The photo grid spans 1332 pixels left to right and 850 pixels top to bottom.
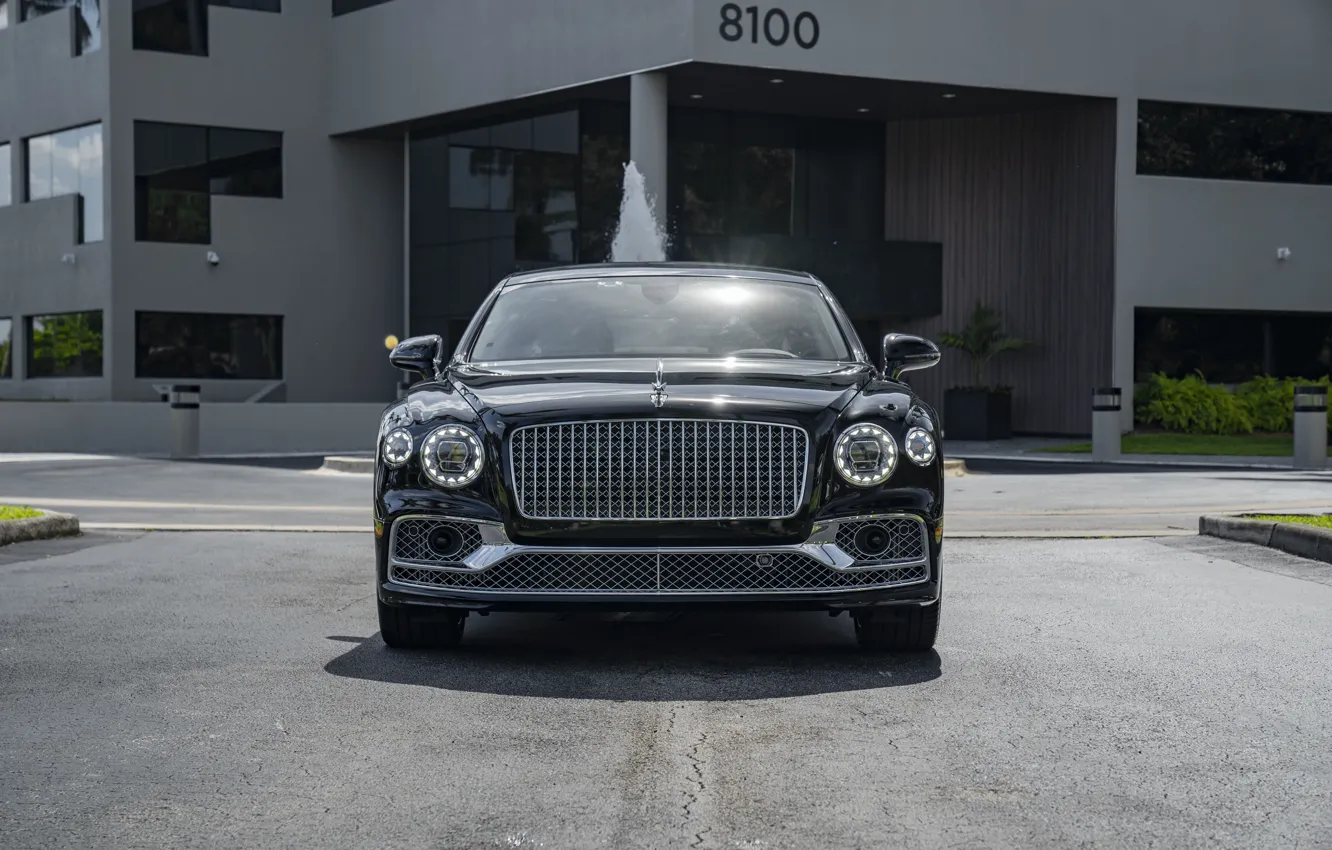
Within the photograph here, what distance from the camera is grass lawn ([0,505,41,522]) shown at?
11.7 meters

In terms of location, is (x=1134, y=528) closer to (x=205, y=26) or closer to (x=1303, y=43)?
(x=1303, y=43)

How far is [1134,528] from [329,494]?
7777mm

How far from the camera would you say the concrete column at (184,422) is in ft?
80.9

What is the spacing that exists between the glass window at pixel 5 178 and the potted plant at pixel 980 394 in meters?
19.7

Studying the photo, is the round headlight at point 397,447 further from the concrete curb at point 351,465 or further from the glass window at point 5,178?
the glass window at point 5,178

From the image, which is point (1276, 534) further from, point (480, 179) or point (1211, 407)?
point (480, 179)

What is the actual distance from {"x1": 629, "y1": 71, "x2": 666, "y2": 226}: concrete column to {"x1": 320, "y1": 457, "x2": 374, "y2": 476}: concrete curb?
9284 millimetres

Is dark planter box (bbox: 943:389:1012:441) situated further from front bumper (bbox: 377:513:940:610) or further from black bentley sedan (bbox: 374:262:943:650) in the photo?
front bumper (bbox: 377:513:940:610)

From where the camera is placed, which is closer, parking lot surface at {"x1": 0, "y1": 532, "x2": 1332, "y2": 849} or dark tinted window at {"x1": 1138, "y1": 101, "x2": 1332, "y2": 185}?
parking lot surface at {"x1": 0, "y1": 532, "x2": 1332, "y2": 849}

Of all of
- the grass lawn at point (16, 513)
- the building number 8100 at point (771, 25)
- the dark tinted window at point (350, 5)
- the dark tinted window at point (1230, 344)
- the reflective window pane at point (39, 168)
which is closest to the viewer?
the grass lawn at point (16, 513)

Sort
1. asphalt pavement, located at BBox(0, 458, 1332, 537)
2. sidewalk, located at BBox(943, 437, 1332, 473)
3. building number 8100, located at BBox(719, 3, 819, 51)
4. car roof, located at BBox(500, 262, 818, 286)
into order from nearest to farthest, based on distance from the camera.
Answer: car roof, located at BBox(500, 262, 818, 286), asphalt pavement, located at BBox(0, 458, 1332, 537), sidewalk, located at BBox(943, 437, 1332, 473), building number 8100, located at BBox(719, 3, 819, 51)

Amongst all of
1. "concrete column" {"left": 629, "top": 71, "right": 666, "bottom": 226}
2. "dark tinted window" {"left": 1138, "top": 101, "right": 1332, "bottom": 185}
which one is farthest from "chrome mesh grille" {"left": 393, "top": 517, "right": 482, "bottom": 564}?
"dark tinted window" {"left": 1138, "top": 101, "right": 1332, "bottom": 185}

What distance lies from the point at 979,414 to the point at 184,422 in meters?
14.1

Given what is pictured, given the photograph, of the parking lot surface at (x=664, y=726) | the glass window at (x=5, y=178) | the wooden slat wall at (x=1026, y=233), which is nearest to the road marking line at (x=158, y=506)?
the parking lot surface at (x=664, y=726)
